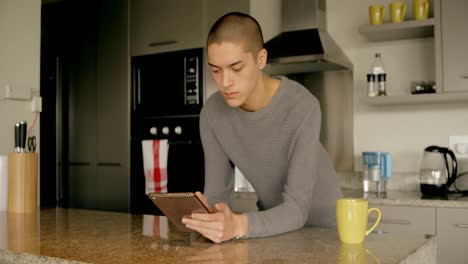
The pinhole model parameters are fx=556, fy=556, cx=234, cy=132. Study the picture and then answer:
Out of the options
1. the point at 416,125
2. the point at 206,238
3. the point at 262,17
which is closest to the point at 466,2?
the point at 416,125

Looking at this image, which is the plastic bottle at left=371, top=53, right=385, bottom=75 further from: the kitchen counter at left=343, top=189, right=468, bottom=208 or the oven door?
the oven door

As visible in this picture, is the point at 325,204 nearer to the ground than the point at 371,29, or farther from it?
nearer to the ground

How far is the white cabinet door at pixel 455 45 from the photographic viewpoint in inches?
115

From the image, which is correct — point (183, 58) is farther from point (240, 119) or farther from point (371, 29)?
point (240, 119)

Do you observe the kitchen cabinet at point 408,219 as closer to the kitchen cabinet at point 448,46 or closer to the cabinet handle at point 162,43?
the kitchen cabinet at point 448,46

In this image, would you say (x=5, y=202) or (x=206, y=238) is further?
(x=5, y=202)

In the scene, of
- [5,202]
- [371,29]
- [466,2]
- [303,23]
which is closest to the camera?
[5,202]

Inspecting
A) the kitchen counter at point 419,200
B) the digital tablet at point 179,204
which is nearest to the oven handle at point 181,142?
the kitchen counter at point 419,200

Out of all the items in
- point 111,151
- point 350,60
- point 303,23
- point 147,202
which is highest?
point 303,23

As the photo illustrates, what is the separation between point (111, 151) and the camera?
392 cm

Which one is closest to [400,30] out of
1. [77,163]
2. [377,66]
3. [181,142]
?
[377,66]

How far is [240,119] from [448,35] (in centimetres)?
176

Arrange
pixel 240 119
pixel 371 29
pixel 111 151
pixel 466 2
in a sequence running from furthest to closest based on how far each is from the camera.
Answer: pixel 111 151
pixel 371 29
pixel 466 2
pixel 240 119

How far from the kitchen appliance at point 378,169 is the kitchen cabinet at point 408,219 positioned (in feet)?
1.20
